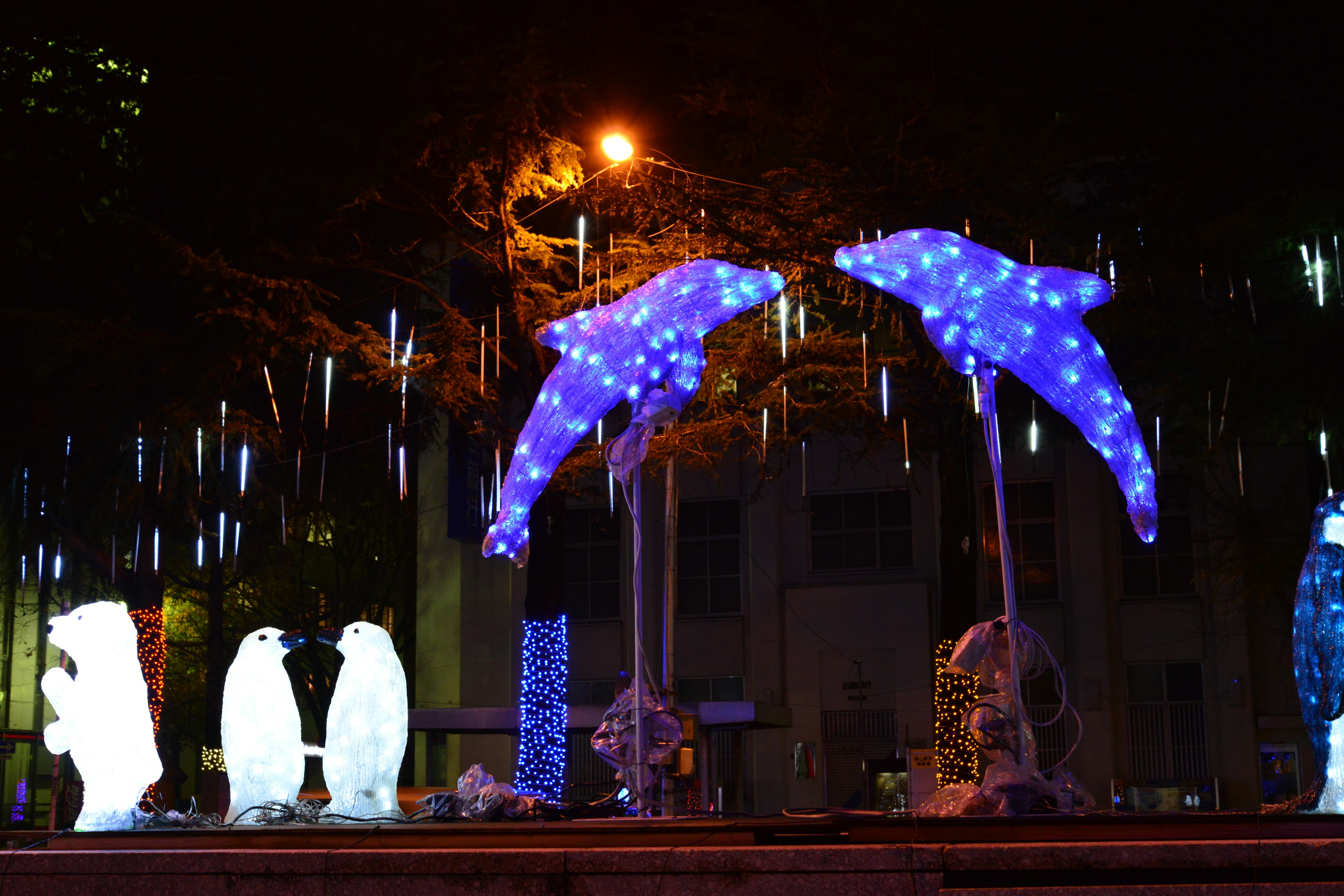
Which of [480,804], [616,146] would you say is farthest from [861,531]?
[480,804]

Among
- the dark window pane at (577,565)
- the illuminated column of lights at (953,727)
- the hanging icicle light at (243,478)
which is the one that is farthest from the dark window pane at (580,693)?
the illuminated column of lights at (953,727)

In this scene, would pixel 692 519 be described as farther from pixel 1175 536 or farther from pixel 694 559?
pixel 1175 536

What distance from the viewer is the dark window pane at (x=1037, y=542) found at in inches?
1136

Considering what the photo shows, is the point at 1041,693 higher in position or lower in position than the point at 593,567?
lower

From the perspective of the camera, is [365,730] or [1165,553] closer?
[365,730]

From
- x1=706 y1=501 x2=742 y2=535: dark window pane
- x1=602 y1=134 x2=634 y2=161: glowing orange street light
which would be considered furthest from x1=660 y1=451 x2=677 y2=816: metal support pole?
x1=706 y1=501 x2=742 y2=535: dark window pane

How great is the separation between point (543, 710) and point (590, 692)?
14.4 meters

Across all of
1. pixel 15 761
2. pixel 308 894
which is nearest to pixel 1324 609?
pixel 308 894

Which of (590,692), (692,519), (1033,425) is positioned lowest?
(590,692)

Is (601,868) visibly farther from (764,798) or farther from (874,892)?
(764,798)

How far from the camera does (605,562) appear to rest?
31766 millimetres

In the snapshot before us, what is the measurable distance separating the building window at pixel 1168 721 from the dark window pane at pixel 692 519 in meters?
9.82

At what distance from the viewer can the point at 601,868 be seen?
667 cm

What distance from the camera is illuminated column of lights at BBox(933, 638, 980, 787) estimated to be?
17781 millimetres
